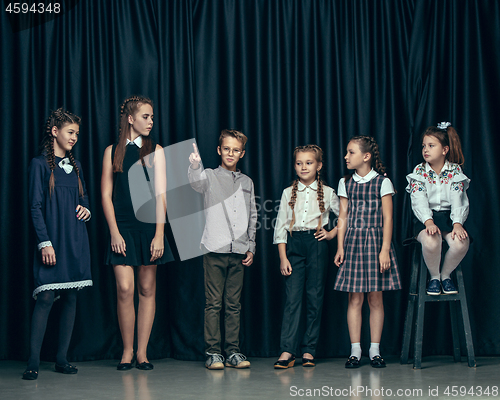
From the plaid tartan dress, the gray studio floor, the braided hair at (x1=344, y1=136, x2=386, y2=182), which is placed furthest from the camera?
the braided hair at (x1=344, y1=136, x2=386, y2=182)

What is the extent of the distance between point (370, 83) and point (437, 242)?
1156 mm

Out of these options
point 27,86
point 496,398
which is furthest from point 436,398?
point 27,86

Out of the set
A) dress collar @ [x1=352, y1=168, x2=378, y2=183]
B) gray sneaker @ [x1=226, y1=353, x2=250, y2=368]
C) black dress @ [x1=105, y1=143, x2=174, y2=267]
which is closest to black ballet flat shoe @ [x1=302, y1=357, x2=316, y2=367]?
gray sneaker @ [x1=226, y1=353, x2=250, y2=368]

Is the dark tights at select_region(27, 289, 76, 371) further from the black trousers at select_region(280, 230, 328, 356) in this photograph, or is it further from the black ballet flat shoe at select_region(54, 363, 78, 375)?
the black trousers at select_region(280, 230, 328, 356)

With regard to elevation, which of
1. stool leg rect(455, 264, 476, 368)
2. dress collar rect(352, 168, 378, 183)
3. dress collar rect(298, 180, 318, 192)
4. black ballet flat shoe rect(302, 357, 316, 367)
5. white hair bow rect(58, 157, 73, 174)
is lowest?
black ballet flat shoe rect(302, 357, 316, 367)

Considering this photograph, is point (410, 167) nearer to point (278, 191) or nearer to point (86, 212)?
point (278, 191)

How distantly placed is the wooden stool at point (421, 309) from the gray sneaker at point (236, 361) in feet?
2.94

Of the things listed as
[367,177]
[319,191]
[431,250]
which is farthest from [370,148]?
[431,250]

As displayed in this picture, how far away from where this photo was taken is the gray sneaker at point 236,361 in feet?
8.98

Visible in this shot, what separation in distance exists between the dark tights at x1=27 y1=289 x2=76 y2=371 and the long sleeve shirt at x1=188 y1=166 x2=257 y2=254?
0.79m

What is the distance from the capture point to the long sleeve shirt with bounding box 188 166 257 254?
282 centimetres

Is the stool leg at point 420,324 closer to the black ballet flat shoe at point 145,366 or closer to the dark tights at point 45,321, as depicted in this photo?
the black ballet flat shoe at point 145,366

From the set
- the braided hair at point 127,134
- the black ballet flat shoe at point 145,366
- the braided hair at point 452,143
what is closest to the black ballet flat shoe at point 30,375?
the black ballet flat shoe at point 145,366

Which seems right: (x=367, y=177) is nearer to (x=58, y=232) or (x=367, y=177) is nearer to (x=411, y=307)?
(x=411, y=307)
